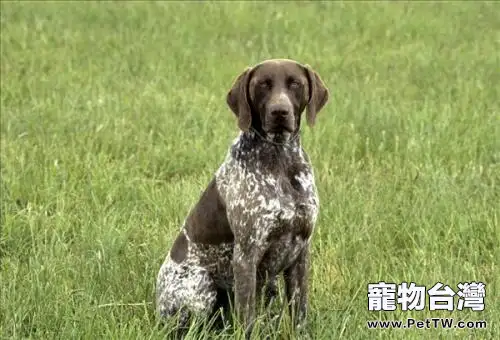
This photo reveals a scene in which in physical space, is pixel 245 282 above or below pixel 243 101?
below

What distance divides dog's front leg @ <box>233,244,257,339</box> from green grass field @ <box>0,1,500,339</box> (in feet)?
0.39

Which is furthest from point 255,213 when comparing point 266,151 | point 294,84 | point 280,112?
point 294,84

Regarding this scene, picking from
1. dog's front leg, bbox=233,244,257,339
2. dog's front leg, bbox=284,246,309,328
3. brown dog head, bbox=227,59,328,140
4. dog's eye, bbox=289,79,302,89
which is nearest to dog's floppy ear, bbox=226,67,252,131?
brown dog head, bbox=227,59,328,140

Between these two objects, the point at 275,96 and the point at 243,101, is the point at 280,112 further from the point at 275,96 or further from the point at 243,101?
the point at 243,101

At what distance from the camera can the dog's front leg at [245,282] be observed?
3.53 meters

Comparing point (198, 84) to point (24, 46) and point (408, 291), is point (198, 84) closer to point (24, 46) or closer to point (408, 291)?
point (24, 46)

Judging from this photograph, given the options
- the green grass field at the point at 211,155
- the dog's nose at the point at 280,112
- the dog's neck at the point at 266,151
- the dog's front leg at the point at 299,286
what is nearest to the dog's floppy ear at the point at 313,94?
the dog's neck at the point at 266,151

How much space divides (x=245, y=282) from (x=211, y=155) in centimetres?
271

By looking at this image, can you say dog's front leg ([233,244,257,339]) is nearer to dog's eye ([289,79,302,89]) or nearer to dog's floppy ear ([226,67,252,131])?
dog's floppy ear ([226,67,252,131])

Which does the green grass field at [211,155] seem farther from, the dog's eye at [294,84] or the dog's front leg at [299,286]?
the dog's eye at [294,84]

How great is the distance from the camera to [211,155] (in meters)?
6.14

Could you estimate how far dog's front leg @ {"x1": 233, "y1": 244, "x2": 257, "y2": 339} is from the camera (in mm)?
3531

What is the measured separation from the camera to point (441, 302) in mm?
3867

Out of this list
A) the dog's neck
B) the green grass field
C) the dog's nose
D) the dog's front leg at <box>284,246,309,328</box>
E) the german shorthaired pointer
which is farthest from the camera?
the green grass field
